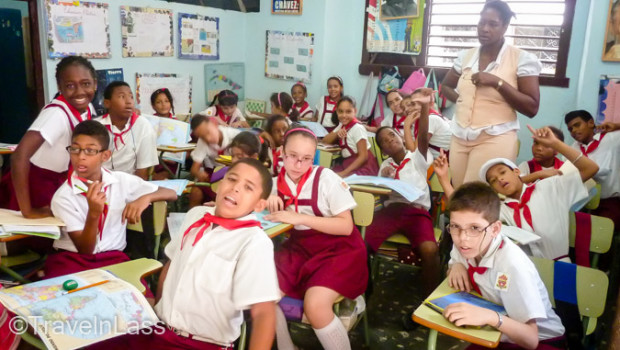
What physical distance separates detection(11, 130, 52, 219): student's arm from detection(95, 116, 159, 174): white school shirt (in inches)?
35.6

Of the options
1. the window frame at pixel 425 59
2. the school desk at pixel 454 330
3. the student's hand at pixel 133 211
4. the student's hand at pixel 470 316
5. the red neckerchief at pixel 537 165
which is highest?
the window frame at pixel 425 59

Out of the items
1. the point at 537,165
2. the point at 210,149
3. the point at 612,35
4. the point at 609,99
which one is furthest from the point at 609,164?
the point at 210,149

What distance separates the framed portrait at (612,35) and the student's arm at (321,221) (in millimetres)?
3340

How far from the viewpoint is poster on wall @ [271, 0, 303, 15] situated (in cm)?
594

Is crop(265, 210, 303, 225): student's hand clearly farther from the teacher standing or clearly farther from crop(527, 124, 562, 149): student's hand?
crop(527, 124, 562, 149): student's hand

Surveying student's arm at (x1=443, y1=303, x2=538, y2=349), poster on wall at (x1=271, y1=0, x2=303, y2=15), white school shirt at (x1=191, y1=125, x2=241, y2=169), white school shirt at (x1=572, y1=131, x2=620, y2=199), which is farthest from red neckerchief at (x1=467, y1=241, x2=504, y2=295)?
poster on wall at (x1=271, y1=0, x2=303, y2=15)

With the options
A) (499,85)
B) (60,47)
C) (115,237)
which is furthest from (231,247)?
(60,47)

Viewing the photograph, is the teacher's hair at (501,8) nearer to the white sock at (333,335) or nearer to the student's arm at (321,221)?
the student's arm at (321,221)

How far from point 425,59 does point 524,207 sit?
3478mm

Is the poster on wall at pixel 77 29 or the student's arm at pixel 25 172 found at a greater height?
the poster on wall at pixel 77 29

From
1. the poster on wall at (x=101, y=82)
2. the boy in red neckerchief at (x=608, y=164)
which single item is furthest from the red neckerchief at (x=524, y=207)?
the poster on wall at (x=101, y=82)

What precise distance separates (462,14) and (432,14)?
1.08ft

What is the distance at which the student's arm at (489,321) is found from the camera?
4.40 ft

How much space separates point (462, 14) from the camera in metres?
5.12
